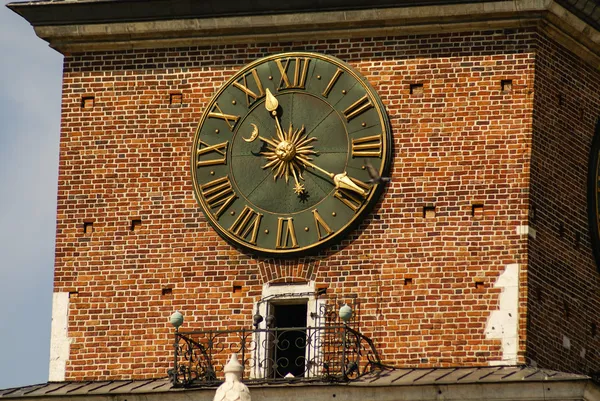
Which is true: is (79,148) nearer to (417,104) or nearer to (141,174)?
(141,174)

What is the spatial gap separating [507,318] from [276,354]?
3.22 metres

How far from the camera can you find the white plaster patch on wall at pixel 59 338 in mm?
45125

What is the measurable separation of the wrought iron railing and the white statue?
1876 millimetres

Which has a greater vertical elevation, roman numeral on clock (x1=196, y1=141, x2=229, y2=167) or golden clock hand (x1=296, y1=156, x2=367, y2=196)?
roman numeral on clock (x1=196, y1=141, x2=229, y2=167)

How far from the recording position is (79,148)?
46000 millimetres

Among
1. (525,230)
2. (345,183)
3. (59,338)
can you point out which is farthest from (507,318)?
(59,338)

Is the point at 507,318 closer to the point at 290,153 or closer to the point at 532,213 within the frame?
the point at 532,213

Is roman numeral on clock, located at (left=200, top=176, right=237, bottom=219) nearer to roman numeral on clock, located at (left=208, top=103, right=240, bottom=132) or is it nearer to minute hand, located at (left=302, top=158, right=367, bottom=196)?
roman numeral on clock, located at (left=208, top=103, right=240, bottom=132)

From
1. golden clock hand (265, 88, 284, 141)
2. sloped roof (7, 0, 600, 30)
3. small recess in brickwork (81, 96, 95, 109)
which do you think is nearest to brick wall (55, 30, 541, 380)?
small recess in brickwork (81, 96, 95, 109)

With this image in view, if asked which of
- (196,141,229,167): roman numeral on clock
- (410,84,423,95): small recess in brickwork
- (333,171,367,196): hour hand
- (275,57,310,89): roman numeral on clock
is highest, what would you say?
(275,57,310,89): roman numeral on clock

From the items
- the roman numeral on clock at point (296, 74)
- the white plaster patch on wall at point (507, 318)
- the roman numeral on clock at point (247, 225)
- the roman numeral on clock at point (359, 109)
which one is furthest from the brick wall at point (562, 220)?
the roman numeral on clock at point (247, 225)

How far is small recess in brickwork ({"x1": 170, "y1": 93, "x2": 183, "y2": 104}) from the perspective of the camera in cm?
4578

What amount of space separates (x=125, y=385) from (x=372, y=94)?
17.2ft

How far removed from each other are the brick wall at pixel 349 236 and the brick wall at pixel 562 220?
32cm
